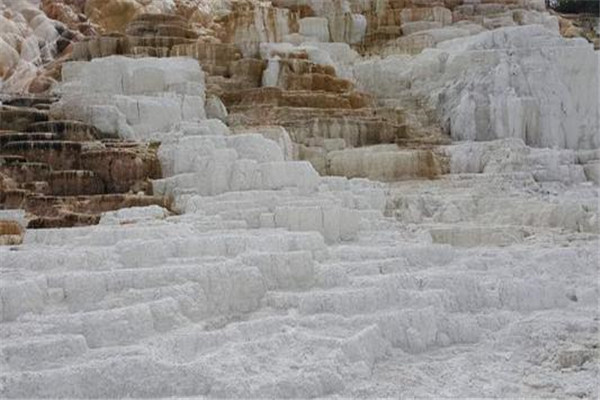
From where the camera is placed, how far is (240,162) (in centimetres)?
1276

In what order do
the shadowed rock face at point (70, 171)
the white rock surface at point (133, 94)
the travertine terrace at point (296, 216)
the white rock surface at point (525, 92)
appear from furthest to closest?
the white rock surface at point (525, 92) → the white rock surface at point (133, 94) → the shadowed rock face at point (70, 171) → the travertine terrace at point (296, 216)

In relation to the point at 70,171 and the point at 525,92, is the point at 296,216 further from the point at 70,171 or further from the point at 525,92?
the point at 525,92

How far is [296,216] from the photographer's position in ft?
36.8

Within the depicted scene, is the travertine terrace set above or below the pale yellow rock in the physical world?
below

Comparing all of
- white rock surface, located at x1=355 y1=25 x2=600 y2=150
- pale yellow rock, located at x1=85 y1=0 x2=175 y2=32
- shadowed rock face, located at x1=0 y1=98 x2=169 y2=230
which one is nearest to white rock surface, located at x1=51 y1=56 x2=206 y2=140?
shadowed rock face, located at x1=0 y1=98 x2=169 y2=230

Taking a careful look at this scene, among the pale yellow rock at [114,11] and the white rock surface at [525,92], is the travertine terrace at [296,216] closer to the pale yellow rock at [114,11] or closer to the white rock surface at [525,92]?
the white rock surface at [525,92]

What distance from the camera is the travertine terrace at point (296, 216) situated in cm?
712

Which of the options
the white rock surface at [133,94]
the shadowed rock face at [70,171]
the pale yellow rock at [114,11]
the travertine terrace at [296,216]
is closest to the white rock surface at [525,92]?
the travertine terrace at [296,216]

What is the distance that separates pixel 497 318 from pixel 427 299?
91 cm

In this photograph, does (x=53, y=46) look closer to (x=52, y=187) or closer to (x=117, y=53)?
(x=117, y=53)

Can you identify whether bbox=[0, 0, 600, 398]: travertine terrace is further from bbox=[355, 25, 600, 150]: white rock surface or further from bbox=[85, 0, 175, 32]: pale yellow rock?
bbox=[85, 0, 175, 32]: pale yellow rock

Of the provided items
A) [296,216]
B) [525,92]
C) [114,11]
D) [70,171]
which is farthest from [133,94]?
[114,11]

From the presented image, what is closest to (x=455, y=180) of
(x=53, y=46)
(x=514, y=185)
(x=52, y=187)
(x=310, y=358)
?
(x=514, y=185)

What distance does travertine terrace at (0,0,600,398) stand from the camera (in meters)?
7.12
